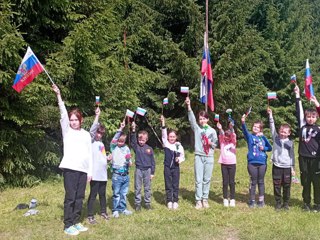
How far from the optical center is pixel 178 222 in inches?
A: 245

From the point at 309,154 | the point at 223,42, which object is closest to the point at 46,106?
the point at 309,154

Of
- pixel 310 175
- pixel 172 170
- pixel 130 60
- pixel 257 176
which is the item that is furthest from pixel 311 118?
pixel 130 60

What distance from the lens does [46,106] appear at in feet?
30.1

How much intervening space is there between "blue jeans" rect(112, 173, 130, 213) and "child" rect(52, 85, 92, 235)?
912 millimetres

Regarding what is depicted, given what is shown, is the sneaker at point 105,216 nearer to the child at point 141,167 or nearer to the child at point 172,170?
the child at point 141,167

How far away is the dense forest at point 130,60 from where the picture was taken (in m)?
8.59

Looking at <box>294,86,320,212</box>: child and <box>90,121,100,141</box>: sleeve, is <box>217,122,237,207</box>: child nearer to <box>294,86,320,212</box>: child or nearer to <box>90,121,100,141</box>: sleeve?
<box>294,86,320,212</box>: child

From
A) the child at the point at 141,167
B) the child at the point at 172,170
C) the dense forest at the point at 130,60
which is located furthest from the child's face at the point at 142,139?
the dense forest at the point at 130,60

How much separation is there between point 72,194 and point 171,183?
2287 millimetres

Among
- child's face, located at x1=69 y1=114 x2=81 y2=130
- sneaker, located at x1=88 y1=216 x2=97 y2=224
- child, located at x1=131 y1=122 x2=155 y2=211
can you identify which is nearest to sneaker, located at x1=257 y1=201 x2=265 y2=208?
child, located at x1=131 y1=122 x2=155 y2=211

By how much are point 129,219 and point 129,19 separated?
30.5 ft

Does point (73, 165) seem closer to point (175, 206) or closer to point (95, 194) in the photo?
point (95, 194)

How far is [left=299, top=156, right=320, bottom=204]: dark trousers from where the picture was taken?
677 cm

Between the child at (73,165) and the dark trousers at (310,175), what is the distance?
13.3 ft
